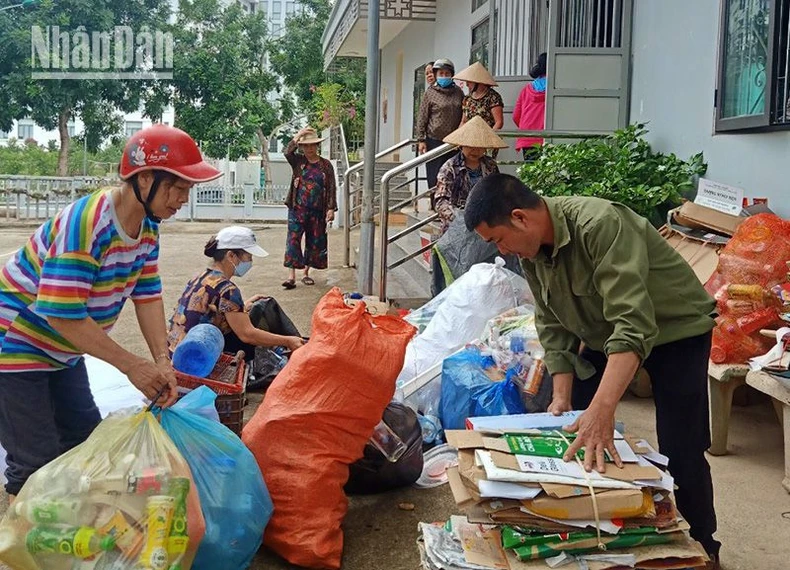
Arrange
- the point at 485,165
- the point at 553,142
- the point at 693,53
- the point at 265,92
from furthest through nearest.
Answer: the point at 265,92 → the point at 553,142 → the point at 485,165 → the point at 693,53

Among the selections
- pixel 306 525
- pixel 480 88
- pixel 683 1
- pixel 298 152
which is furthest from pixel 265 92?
pixel 306 525

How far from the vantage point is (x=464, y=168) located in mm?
6172

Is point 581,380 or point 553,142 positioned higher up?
point 553,142

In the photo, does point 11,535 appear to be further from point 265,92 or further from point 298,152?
point 265,92

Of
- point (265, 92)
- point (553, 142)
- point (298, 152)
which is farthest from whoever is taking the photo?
point (265, 92)

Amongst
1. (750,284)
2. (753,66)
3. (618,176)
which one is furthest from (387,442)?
(753,66)

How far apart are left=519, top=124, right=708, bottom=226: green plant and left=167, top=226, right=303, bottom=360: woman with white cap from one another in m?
2.26

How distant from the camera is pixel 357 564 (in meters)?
3.05

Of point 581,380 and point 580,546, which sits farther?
point 581,380

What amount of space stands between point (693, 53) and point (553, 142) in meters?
1.74

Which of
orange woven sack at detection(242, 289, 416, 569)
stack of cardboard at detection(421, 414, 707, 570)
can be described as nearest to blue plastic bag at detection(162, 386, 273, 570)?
orange woven sack at detection(242, 289, 416, 569)

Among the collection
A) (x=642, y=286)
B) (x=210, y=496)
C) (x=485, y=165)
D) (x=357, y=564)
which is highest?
(x=485, y=165)

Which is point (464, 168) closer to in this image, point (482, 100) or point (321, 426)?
point (482, 100)

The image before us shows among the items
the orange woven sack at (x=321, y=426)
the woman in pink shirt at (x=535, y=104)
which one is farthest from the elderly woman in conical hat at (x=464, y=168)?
the orange woven sack at (x=321, y=426)
